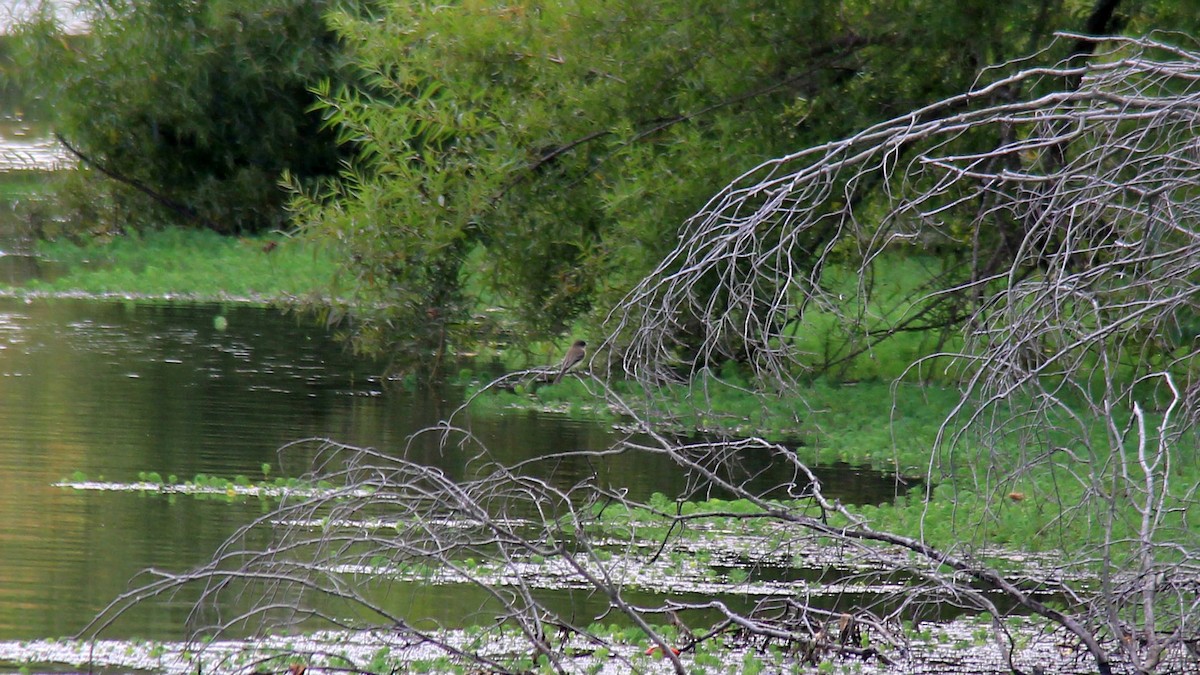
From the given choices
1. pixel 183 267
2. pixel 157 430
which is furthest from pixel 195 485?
pixel 183 267

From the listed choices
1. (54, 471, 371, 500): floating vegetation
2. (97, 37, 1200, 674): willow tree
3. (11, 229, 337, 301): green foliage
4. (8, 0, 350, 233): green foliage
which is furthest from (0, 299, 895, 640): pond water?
(8, 0, 350, 233): green foliage

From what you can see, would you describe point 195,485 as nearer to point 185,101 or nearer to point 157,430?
point 157,430

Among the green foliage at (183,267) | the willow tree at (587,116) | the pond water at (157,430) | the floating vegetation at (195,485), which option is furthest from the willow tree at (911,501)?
the green foliage at (183,267)

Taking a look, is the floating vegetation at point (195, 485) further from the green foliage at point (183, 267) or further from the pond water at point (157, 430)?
the green foliage at point (183, 267)

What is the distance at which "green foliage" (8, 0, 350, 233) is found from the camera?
23.1 metres

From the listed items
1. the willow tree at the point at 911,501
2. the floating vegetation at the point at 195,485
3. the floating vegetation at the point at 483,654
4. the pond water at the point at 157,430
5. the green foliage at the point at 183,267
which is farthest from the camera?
the green foliage at the point at 183,267

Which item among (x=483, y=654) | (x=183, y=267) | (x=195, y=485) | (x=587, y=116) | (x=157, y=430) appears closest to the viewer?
(x=483, y=654)

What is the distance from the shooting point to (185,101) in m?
23.2

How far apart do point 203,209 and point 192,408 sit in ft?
42.9

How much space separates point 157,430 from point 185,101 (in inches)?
518

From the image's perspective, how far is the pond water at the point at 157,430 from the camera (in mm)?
7098

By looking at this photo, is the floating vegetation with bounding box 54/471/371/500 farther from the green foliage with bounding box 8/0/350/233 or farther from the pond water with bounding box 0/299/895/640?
the green foliage with bounding box 8/0/350/233

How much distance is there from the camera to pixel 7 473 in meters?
9.03

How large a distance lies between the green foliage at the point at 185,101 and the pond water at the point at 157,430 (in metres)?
5.98
